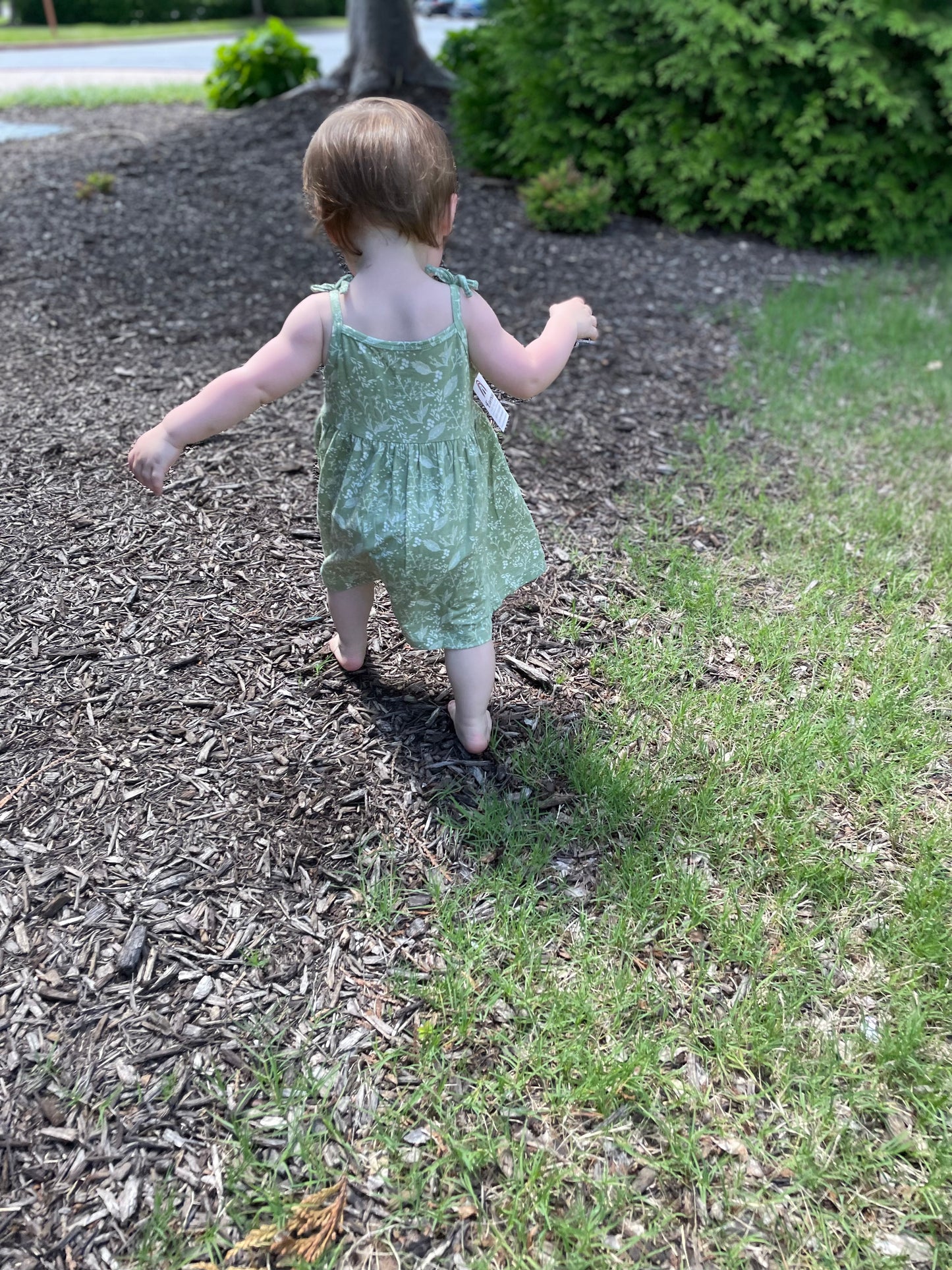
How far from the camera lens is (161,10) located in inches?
882

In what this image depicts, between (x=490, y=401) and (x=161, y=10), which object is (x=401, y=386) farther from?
(x=161, y=10)

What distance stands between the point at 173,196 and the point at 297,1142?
20.1ft

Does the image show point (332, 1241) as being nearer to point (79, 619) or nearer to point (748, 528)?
point (79, 619)

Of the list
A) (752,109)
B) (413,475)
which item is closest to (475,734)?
(413,475)

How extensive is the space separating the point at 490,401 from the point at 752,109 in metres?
5.01

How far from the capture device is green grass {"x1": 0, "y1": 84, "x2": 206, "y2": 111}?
966 cm

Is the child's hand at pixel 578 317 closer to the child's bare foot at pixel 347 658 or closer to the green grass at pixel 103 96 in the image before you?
the child's bare foot at pixel 347 658

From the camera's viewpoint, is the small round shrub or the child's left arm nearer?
the child's left arm

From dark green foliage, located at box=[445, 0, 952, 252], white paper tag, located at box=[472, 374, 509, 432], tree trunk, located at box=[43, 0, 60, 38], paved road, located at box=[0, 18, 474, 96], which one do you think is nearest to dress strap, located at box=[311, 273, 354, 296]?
white paper tag, located at box=[472, 374, 509, 432]

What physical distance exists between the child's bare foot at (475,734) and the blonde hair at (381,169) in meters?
1.11

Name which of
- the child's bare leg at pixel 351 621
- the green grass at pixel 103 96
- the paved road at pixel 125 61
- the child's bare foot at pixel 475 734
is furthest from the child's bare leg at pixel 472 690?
the paved road at pixel 125 61

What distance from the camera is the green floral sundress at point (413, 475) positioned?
1959mm

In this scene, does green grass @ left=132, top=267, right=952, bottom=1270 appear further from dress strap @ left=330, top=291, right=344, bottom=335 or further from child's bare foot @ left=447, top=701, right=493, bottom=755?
dress strap @ left=330, top=291, right=344, bottom=335

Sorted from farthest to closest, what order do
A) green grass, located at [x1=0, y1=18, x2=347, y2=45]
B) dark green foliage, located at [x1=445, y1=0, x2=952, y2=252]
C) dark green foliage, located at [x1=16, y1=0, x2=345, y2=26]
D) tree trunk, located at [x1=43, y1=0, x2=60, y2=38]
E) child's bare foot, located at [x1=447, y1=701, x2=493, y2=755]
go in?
dark green foliage, located at [x1=16, y1=0, x2=345, y2=26]
tree trunk, located at [x1=43, y1=0, x2=60, y2=38]
green grass, located at [x1=0, y1=18, x2=347, y2=45]
dark green foliage, located at [x1=445, y1=0, x2=952, y2=252]
child's bare foot, located at [x1=447, y1=701, x2=493, y2=755]
